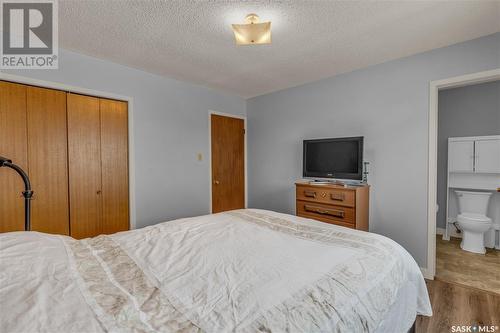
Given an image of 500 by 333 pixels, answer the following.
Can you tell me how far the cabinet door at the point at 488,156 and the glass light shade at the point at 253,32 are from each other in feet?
11.8

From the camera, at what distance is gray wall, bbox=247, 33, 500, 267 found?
2.44m

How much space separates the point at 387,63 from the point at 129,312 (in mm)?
3261

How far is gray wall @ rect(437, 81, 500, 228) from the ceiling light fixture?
360cm

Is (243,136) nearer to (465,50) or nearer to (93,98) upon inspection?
(93,98)

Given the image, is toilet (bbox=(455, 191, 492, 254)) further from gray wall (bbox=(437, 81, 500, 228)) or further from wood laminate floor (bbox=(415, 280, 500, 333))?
wood laminate floor (bbox=(415, 280, 500, 333))

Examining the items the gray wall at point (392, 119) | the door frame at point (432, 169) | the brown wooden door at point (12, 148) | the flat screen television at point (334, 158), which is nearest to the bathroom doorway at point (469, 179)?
the door frame at point (432, 169)

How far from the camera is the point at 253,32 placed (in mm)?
1864

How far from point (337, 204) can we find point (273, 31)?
1.91 metres

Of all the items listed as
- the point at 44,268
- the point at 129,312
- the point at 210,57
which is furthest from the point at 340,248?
the point at 210,57

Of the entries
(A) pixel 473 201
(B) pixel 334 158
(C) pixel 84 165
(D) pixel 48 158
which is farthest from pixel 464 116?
(D) pixel 48 158

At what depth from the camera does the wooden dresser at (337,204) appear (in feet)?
8.55

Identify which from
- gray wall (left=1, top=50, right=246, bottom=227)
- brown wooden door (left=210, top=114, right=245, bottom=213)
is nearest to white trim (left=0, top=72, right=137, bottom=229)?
gray wall (left=1, top=50, right=246, bottom=227)

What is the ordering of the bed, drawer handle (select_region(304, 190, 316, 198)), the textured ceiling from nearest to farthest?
the bed < the textured ceiling < drawer handle (select_region(304, 190, 316, 198))

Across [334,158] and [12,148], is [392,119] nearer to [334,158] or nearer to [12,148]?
[334,158]
